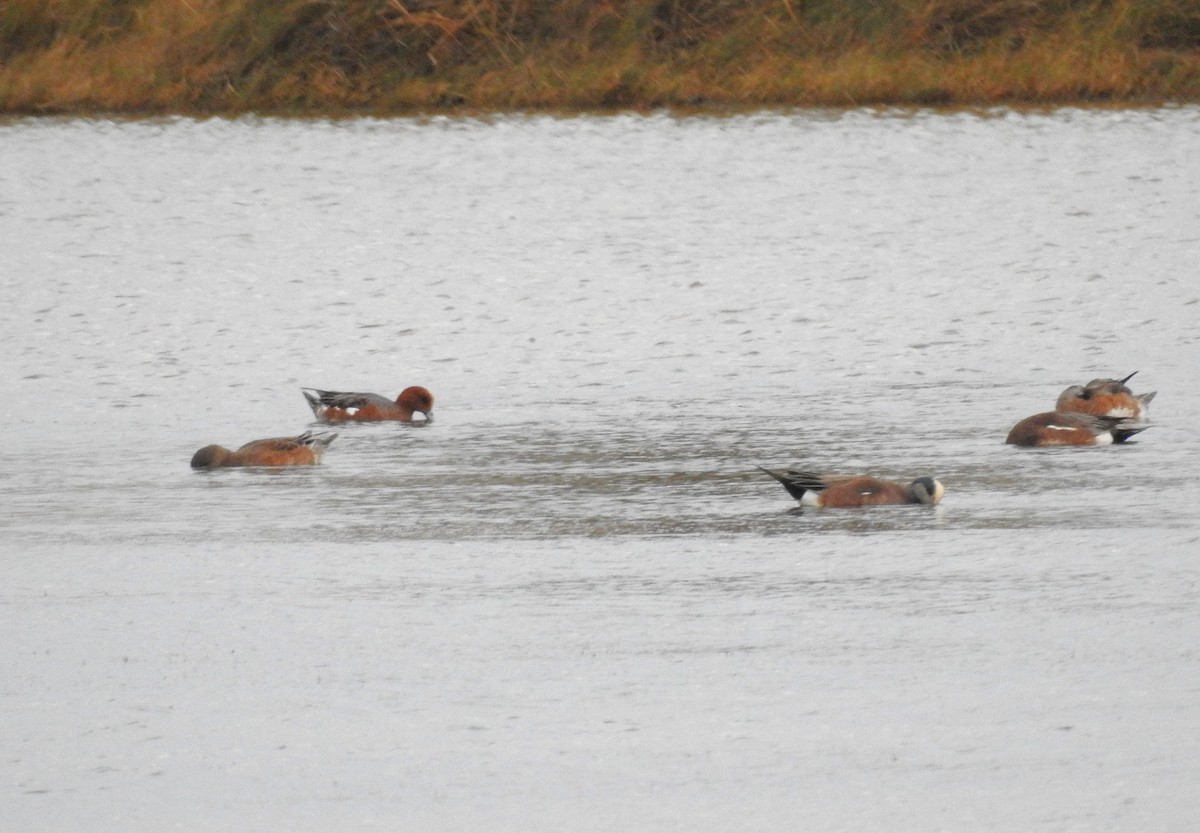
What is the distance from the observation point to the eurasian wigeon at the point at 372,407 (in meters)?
13.4

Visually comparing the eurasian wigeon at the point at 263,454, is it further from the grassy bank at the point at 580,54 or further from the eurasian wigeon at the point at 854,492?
the grassy bank at the point at 580,54

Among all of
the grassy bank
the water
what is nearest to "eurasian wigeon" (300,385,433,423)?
the water

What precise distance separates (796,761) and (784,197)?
63.7 ft

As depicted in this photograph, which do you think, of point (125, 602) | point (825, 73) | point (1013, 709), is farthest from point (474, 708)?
point (825, 73)

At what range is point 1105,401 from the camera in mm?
12195

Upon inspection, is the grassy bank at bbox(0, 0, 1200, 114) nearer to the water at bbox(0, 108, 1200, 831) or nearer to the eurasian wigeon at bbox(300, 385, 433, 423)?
the water at bbox(0, 108, 1200, 831)

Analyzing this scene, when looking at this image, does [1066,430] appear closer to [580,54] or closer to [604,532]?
[604,532]

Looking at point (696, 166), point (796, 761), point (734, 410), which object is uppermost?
point (796, 761)

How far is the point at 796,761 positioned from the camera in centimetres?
634

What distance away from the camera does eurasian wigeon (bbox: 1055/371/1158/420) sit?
40.0ft

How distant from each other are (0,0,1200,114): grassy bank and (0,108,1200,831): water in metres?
9.24

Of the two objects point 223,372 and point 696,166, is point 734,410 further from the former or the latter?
point 696,166

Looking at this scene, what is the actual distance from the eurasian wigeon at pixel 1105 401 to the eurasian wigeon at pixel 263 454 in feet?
13.4

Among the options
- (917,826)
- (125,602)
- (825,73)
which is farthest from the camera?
(825,73)
